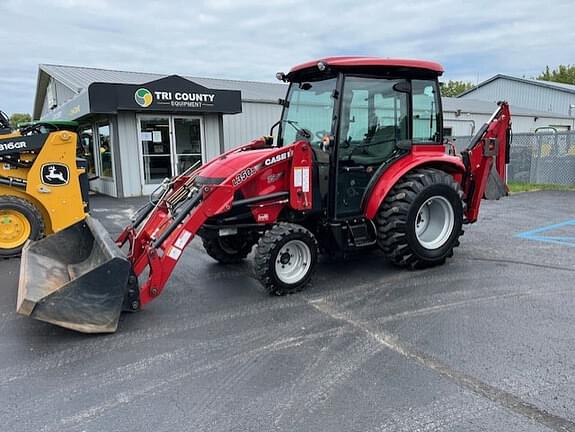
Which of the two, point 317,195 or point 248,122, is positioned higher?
point 248,122

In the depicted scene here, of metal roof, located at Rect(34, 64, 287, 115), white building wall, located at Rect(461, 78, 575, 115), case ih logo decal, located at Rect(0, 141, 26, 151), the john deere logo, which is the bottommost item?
case ih logo decal, located at Rect(0, 141, 26, 151)

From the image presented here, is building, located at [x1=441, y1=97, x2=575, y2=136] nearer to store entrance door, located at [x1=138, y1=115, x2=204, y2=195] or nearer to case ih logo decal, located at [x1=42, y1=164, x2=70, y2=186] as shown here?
store entrance door, located at [x1=138, y1=115, x2=204, y2=195]

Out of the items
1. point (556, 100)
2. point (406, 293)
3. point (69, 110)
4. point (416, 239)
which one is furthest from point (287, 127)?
point (556, 100)

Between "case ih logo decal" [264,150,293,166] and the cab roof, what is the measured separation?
1.01m

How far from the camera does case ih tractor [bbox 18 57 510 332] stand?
4.28 m

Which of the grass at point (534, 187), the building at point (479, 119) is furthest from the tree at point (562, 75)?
the grass at point (534, 187)

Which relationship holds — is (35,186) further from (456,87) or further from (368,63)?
(456,87)

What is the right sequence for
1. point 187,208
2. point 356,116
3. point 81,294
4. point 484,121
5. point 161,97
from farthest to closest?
point 484,121
point 161,97
point 356,116
point 187,208
point 81,294

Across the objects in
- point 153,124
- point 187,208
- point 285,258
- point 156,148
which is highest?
point 153,124

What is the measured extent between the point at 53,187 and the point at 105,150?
834 cm

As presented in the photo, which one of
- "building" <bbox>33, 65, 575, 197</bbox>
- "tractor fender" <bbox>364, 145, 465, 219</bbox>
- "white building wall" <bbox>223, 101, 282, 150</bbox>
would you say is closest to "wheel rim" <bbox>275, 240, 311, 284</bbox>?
"tractor fender" <bbox>364, 145, 465, 219</bbox>

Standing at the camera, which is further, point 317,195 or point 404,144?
point 404,144

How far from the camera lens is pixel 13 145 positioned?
21.4ft

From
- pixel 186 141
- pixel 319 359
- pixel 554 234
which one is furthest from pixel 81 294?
pixel 186 141
